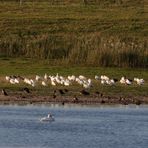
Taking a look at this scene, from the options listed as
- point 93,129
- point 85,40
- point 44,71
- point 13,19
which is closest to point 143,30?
point 13,19

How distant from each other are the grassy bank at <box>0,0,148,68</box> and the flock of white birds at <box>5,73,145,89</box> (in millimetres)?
4578

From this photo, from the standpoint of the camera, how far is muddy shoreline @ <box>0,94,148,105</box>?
30531 mm

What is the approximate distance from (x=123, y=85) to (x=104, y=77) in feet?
2.32

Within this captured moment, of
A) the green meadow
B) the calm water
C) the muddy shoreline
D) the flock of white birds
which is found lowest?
the calm water

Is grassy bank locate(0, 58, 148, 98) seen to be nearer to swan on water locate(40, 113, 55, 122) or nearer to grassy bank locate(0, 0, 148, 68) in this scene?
grassy bank locate(0, 0, 148, 68)

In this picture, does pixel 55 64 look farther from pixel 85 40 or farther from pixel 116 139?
pixel 116 139

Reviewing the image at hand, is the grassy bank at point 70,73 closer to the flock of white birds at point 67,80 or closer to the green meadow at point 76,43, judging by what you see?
the green meadow at point 76,43

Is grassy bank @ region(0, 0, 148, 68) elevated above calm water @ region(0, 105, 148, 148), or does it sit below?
above

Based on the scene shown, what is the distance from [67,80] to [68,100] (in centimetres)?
356

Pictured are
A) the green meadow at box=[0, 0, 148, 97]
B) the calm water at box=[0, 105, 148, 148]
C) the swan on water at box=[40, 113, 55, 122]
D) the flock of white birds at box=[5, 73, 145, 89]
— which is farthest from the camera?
the green meadow at box=[0, 0, 148, 97]

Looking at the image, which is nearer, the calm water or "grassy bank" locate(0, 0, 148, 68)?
the calm water

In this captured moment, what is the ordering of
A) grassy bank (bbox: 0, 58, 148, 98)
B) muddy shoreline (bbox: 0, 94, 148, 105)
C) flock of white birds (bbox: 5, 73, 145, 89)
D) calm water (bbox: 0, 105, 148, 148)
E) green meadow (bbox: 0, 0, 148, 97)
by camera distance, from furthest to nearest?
green meadow (bbox: 0, 0, 148, 97)
flock of white birds (bbox: 5, 73, 145, 89)
grassy bank (bbox: 0, 58, 148, 98)
muddy shoreline (bbox: 0, 94, 148, 105)
calm water (bbox: 0, 105, 148, 148)

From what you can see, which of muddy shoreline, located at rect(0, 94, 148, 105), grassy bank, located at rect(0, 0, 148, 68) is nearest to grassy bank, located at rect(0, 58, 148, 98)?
muddy shoreline, located at rect(0, 94, 148, 105)

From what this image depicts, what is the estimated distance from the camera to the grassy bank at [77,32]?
4009 centimetres
